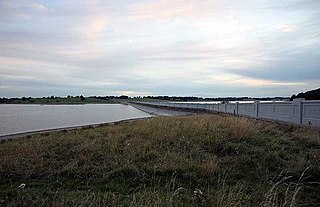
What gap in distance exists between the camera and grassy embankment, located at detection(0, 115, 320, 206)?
23.2ft

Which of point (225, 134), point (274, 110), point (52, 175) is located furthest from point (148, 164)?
point (274, 110)

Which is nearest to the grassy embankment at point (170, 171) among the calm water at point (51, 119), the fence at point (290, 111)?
the fence at point (290, 111)

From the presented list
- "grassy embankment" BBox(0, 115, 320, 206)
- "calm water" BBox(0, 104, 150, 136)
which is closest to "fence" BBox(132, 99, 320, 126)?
"grassy embankment" BBox(0, 115, 320, 206)

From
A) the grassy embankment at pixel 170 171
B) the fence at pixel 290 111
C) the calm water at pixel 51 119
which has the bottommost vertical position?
the calm water at pixel 51 119

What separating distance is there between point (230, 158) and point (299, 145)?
4779 mm

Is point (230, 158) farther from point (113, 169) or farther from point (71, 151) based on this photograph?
point (71, 151)

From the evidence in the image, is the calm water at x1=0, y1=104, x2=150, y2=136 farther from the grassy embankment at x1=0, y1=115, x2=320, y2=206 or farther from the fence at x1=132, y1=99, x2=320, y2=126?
the grassy embankment at x1=0, y1=115, x2=320, y2=206

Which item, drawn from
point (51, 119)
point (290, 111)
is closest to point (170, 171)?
point (290, 111)

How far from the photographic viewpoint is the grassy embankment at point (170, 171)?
23.2ft

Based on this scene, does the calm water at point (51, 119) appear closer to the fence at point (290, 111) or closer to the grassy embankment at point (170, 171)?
the fence at point (290, 111)

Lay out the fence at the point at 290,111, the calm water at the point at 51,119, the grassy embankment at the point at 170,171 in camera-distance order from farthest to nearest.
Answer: the calm water at the point at 51,119 → the fence at the point at 290,111 → the grassy embankment at the point at 170,171

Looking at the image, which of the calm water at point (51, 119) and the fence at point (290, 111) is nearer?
the fence at point (290, 111)

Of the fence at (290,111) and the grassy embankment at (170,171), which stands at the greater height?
the fence at (290,111)

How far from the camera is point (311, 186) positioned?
28.6 feet
